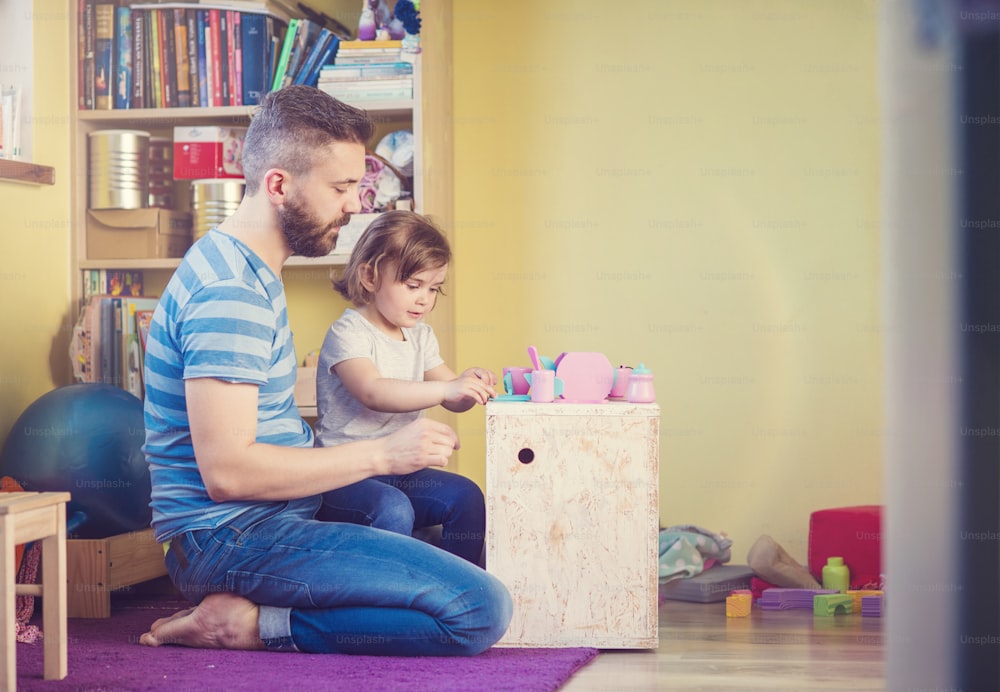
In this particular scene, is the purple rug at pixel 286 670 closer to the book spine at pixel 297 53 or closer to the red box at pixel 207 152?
the red box at pixel 207 152

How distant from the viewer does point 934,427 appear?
1.26 ft

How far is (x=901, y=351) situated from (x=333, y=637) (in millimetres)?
1582

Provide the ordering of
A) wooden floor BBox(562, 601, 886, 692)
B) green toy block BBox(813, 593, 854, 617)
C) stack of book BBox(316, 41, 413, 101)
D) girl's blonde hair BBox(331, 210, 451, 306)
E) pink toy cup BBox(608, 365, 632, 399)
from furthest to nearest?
stack of book BBox(316, 41, 413, 101) < green toy block BBox(813, 593, 854, 617) < girl's blonde hair BBox(331, 210, 451, 306) < pink toy cup BBox(608, 365, 632, 399) < wooden floor BBox(562, 601, 886, 692)

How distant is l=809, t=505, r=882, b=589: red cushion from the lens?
8.34 feet

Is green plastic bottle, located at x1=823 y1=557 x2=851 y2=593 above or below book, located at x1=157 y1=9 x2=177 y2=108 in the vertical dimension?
below

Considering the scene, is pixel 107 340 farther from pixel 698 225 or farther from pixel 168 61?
pixel 698 225

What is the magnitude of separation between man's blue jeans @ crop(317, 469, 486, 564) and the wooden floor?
406mm

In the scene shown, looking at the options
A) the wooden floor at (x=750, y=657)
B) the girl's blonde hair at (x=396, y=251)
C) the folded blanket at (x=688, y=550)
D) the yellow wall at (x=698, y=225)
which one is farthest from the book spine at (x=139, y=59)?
the wooden floor at (x=750, y=657)

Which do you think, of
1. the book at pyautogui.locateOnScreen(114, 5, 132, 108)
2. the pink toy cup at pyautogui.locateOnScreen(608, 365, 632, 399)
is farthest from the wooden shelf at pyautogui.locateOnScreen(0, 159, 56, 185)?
the pink toy cup at pyautogui.locateOnScreen(608, 365, 632, 399)

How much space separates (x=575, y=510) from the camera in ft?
6.15

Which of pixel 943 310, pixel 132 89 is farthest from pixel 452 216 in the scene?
pixel 943 310

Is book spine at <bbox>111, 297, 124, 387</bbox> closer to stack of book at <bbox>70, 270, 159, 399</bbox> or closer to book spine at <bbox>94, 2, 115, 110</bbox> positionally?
stack of book at <bbox>70, 270, 159, 399</bbox>

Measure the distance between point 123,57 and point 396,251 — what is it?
119 centimetres

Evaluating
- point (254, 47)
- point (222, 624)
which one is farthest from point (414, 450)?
point (254, 47)
